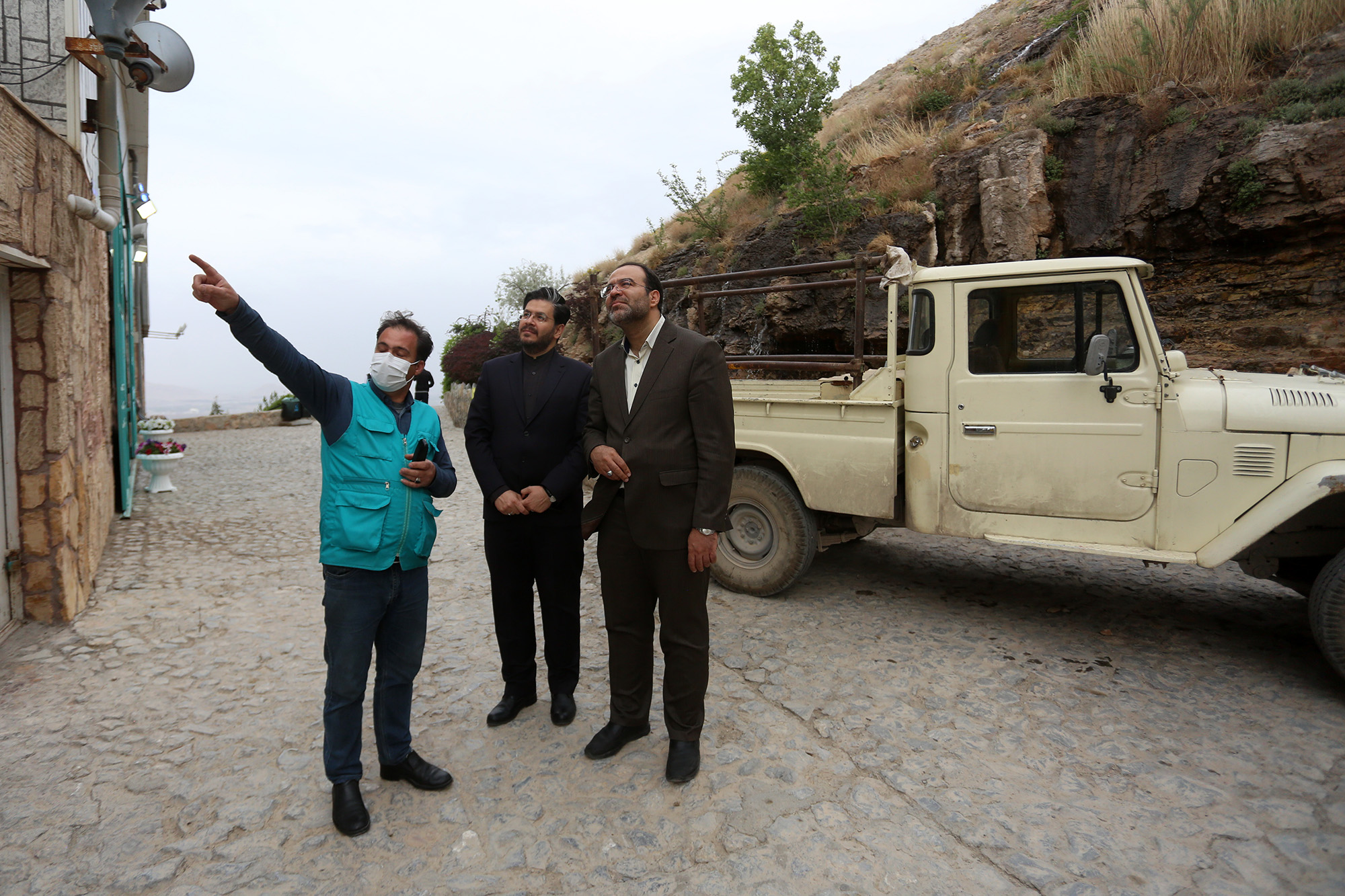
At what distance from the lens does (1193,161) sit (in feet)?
27.2

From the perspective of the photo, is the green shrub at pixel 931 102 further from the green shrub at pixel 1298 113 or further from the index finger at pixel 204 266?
the index finger at pixel 204 266

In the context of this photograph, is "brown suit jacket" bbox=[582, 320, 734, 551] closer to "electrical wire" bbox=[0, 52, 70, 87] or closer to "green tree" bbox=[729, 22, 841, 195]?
"electrical wire" bbox=[0, 52, 70, 87]

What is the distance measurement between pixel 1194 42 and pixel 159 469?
47.0 ft

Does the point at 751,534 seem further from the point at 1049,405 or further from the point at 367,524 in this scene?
the point at 367,524

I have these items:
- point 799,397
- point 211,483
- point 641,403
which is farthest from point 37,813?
point 211,483

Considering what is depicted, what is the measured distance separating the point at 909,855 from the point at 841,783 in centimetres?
47

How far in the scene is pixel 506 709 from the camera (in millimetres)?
3436

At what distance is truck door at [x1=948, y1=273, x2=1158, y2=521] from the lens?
407cm

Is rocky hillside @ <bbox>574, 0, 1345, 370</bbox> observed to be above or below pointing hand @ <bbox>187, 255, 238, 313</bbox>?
above

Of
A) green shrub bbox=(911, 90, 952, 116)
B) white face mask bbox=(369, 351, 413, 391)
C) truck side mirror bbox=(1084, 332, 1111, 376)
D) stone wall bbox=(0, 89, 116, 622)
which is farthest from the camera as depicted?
green shrub bbox=(911, 90, 952, 116)

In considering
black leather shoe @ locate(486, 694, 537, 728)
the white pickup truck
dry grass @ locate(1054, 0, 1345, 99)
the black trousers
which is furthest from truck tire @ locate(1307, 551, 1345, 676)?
dry grass @ locate(1054, 0, 1345, 99)

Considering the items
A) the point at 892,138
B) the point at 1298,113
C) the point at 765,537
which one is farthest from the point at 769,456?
the point at 892,138

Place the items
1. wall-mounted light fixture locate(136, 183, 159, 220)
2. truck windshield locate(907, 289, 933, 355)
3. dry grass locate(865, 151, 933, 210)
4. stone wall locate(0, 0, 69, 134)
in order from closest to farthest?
truck windshield locate(907, 289, 933, 355), stone wall locate(0, 0, 69, 134), wall-mounted light fixture locate(136, 183, 159, 220), dry grass locate(865, 151, 933, 210)

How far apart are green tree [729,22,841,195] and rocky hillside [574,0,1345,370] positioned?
1.14 meters
